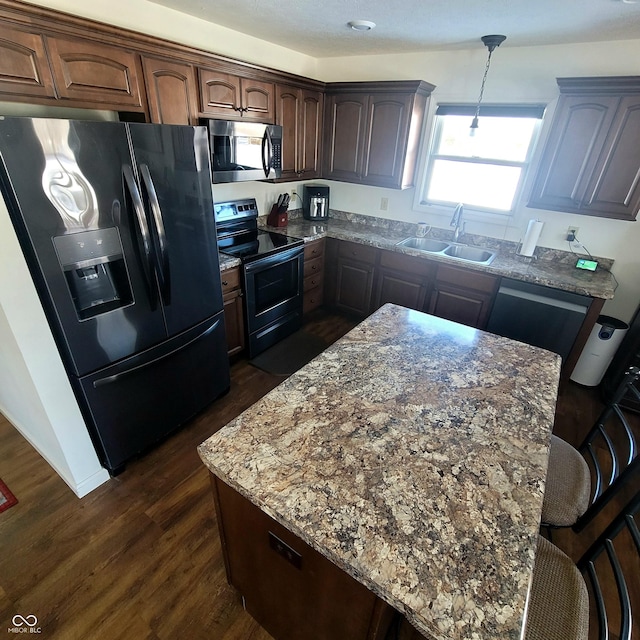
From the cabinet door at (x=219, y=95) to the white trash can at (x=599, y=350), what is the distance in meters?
3.05

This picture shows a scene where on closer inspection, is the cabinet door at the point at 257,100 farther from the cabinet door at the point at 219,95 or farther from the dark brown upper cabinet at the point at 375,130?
the dark brown upper cabinet at the point at 375,130

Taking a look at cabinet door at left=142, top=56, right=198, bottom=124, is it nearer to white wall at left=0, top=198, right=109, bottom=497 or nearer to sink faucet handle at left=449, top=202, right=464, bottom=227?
white wall at left=0, top=198, right=109, bottom=497

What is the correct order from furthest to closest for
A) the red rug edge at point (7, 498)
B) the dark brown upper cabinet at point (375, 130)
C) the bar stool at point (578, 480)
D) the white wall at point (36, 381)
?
the dark brown upper cabinet at point (375, 130)
the red rug edge at point (7, 498)
the white wall at point (36, 381)
the bar stool at point (578, 480)

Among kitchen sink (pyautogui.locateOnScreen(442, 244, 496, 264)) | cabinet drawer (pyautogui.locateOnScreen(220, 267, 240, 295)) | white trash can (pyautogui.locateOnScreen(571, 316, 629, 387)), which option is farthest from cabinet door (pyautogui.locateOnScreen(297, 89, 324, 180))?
white trash can (pyautogui.locateOnScreen(571, 316, 629, 387))

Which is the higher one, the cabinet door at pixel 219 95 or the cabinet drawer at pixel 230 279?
the cabinet door at pixel 219 95

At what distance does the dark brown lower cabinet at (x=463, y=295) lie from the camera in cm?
275

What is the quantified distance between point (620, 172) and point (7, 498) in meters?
4.13

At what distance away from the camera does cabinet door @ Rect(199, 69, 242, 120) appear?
2.21 m

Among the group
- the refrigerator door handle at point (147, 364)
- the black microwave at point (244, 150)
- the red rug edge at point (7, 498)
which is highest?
the black microwave at point (244, 150)

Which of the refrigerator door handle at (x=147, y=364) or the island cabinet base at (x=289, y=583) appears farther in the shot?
the refrigerator door handle at (x=147, y=364)

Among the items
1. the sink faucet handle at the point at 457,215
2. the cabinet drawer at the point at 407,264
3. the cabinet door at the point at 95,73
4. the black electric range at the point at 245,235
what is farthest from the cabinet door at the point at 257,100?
the sink faucet handle at the point at 457,215

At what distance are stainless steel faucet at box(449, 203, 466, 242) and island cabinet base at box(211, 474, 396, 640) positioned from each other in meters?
2.90

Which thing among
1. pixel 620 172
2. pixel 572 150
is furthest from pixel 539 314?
pixel 572 150

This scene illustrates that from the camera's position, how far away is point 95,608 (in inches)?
55.6
